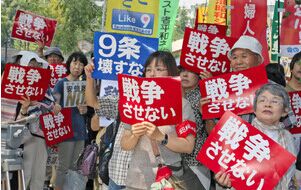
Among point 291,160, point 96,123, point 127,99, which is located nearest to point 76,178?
point 96,123

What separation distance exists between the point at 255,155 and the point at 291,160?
0.82 feet

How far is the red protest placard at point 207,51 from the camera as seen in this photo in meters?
6.39

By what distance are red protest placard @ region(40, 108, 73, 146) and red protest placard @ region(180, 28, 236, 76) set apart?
2.22 meters

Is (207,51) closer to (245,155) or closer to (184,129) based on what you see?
(184,129)

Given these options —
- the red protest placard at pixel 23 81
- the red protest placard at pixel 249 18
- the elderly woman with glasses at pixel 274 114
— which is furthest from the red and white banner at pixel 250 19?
the elderly woman with glasses at pixel 274 114

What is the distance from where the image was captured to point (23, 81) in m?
7.05

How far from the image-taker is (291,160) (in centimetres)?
446

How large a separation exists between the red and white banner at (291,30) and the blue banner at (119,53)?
187 cm

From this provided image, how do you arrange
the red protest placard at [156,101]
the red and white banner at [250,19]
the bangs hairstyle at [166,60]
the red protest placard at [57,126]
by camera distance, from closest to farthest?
the red protest placard at [156,101] → the bangs hairstyle at [166,60] → the red and white banner at [250,19] → the red protest placard at [57,126]

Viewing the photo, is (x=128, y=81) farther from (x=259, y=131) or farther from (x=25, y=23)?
(x=25, y=23)

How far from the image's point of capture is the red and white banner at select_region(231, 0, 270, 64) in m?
7.68

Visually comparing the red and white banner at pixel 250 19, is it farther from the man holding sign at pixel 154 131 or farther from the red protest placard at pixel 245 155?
the red protest placard at pixel 245 155

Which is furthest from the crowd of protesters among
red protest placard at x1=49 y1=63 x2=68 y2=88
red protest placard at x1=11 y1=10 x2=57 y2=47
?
red protest placard at x1=11 y1=10 x2=57 y2=47

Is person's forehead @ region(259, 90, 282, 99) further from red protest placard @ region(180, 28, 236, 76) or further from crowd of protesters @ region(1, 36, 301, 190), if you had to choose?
Answer: red protest placard @ region(180, 28, 236, 76)
